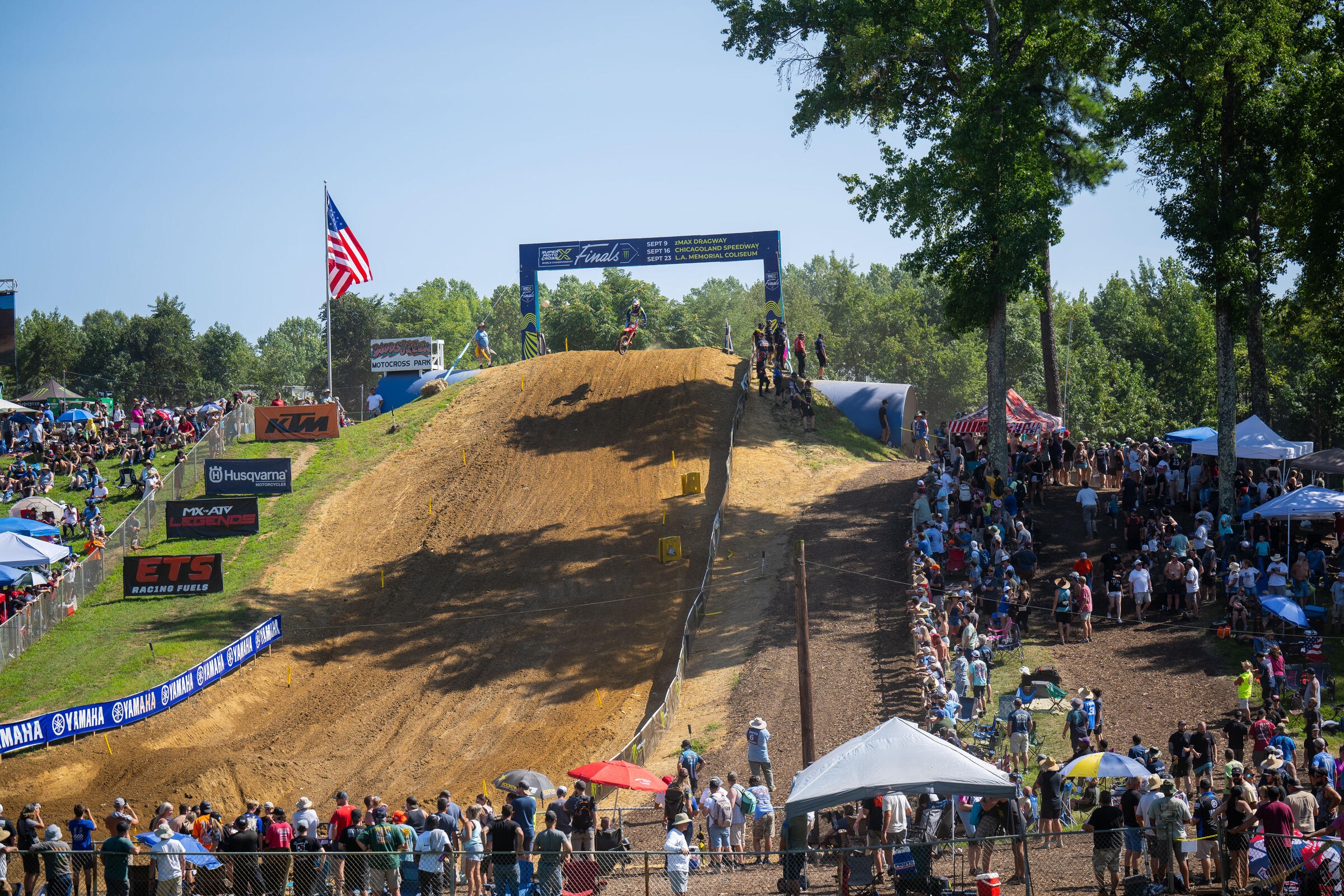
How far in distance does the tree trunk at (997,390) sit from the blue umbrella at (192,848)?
79.5 feet

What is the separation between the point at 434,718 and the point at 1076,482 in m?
22.3

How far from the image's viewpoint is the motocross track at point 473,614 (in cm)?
2400

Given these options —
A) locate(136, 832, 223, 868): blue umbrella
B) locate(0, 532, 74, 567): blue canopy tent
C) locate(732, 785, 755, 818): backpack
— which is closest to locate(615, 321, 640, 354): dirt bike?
locate(0, 532, 74, 567): blue canopy tent

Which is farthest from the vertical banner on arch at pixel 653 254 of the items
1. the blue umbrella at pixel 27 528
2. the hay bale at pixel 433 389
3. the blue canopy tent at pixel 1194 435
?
the blue umbrella at pixel 27 528

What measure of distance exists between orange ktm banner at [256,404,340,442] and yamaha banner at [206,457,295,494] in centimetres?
382

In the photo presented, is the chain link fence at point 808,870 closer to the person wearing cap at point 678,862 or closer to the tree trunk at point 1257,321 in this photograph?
the person wearing cap at point 678,862

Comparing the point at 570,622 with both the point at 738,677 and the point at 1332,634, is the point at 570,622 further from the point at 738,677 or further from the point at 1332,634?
the point at 1332,634

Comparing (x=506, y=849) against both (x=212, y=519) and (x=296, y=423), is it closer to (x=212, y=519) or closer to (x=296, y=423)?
(x=212, y=519)

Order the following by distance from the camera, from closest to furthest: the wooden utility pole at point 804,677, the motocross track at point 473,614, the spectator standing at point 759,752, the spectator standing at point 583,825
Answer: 1. the spectator standing at point 583,825
2. the wooden utility pole at point 804,677
3. the spectator standing at point 759,752
4. the motocross track at point 473,614

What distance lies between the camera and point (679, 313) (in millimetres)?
82312

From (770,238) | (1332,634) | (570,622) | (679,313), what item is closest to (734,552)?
(570,622)

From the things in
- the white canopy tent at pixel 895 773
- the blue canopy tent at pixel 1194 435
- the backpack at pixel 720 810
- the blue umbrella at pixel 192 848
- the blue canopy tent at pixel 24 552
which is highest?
the blue canopy tent at pixel 1194 435

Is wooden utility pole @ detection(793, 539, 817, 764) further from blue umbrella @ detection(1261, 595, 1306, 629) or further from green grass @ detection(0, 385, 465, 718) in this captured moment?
green grass @ detection(0, 385, 465, 718)

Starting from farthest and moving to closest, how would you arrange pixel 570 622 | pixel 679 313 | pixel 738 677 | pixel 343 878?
pixel 679 313, pixel 570 622, pixel 738 677, pixel 343 878
